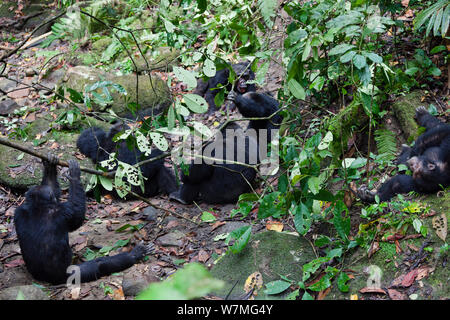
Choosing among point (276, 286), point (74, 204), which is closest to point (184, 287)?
point (276, 286)

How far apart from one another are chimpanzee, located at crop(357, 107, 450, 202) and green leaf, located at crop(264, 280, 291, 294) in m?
1.56

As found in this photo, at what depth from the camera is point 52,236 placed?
5598 millimetres

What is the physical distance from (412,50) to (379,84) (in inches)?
49.6

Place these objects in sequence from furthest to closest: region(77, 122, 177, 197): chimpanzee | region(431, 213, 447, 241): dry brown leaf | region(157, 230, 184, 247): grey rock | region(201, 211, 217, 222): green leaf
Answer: region(77, 122, 177, 197): chimpanzee → region(201, 211, 217, 222): green leaf → region(157, 230, 184, 247): grey rock → region(431, 213, 447, 241): dry brown leaf

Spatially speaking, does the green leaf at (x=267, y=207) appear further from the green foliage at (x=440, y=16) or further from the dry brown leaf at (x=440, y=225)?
the green foliage at (x=440, y=16)

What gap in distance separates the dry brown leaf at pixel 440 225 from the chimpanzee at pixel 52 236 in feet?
12.4

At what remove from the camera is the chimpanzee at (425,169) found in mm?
4715

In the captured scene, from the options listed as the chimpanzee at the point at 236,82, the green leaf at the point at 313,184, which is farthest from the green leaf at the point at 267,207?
the chimpanzee at the point at 236,82

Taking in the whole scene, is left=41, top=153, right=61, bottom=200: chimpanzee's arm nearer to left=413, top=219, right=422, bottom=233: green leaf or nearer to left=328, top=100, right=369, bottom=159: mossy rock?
left=328, top=100, right=369, bottom=159: mossy rock

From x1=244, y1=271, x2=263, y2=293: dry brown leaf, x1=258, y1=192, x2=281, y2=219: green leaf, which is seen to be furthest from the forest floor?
x1=258, y1=192, x2=281, y2=219: green leaf

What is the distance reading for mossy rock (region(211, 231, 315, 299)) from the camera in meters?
4.65

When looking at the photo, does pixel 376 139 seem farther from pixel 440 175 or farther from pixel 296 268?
pixel 296 268

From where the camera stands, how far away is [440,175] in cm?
470

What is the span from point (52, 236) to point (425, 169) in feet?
15.6
